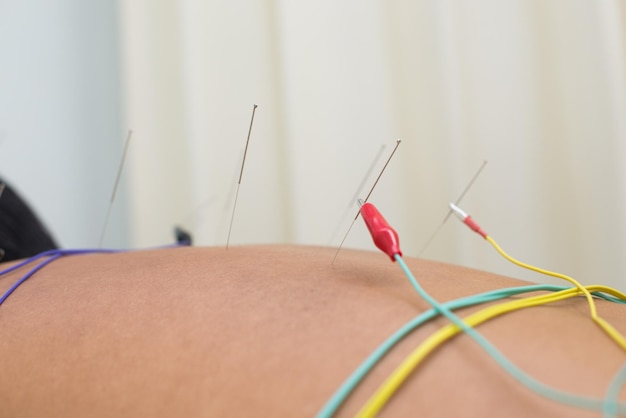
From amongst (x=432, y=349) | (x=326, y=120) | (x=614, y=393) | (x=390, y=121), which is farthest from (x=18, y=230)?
(x=614, y=393)

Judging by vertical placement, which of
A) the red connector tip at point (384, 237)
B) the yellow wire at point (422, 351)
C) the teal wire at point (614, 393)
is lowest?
the teal wire at point (614, 393)

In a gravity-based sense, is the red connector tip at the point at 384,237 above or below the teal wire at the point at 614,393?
above

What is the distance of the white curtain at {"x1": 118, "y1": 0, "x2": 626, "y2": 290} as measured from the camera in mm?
930

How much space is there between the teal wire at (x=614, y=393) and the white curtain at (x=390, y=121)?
0.58 meters

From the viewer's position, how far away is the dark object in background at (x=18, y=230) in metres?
0.92

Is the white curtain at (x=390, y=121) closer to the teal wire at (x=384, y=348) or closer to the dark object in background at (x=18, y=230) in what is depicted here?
the dark object in background at (x=18, y=230)

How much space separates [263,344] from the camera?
41 centimetres

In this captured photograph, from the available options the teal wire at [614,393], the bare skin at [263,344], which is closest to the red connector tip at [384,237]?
the bare skin at [263,344]

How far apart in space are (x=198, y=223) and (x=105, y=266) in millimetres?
723

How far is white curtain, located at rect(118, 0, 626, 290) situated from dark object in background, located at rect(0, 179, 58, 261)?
394mm

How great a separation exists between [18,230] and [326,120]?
62 centimetres

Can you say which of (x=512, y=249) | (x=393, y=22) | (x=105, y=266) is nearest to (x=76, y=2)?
(x=393, y=22)

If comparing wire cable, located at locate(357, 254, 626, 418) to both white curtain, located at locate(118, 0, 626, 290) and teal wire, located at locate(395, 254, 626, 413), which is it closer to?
teal wire, located at locate(395, 254, 626, 413)

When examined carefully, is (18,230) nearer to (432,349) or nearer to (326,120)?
(326,120)
